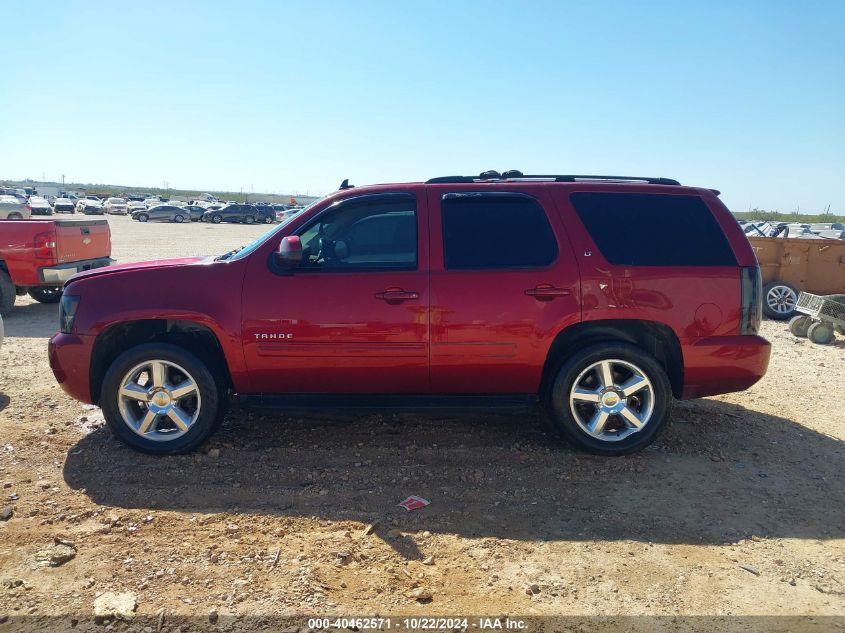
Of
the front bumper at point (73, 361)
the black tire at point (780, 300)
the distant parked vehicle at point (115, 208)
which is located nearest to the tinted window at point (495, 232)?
the front bumper at point (73, 361)

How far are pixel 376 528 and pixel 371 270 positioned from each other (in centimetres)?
171

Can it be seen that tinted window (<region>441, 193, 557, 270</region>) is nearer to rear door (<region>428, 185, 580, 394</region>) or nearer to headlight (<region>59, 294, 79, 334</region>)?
rear door (<region>428, 185, 580, 394</region>)

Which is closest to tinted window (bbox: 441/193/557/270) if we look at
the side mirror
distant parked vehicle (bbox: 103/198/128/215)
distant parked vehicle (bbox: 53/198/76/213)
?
the side mirror

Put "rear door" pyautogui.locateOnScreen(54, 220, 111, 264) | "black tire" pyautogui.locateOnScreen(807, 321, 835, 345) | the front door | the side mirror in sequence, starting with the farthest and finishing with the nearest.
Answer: "rear door" pyautogui.locateOnScreen(54, 220, 111, 264)
"black tire" pyautogui.locateOnScreen(807, 321, 835, 345)
the front door
the side mirror

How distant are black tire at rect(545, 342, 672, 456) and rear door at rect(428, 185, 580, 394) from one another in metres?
0.20

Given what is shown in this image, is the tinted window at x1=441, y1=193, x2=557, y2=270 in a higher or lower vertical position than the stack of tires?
higher

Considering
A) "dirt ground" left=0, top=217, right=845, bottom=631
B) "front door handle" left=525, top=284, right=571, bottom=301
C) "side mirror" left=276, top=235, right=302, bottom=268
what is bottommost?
"dirt ground" left=0, top=217, right=845, bottom=631

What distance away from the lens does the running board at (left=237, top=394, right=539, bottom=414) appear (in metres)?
4.35

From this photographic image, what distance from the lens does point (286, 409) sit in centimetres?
437

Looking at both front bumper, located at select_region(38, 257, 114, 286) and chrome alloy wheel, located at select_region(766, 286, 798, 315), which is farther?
chrome alloy wheel, located at select_region(766, 286, 798, 315)

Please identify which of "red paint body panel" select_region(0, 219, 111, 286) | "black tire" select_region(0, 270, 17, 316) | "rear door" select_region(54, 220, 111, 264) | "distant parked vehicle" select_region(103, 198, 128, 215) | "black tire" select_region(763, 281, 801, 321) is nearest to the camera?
"red paint body panel" select_region(0, 219, 111, 286)

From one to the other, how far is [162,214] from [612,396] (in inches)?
1849

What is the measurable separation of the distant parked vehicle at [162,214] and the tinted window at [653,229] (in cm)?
4585

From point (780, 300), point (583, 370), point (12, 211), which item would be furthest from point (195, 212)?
point (583, 370)
